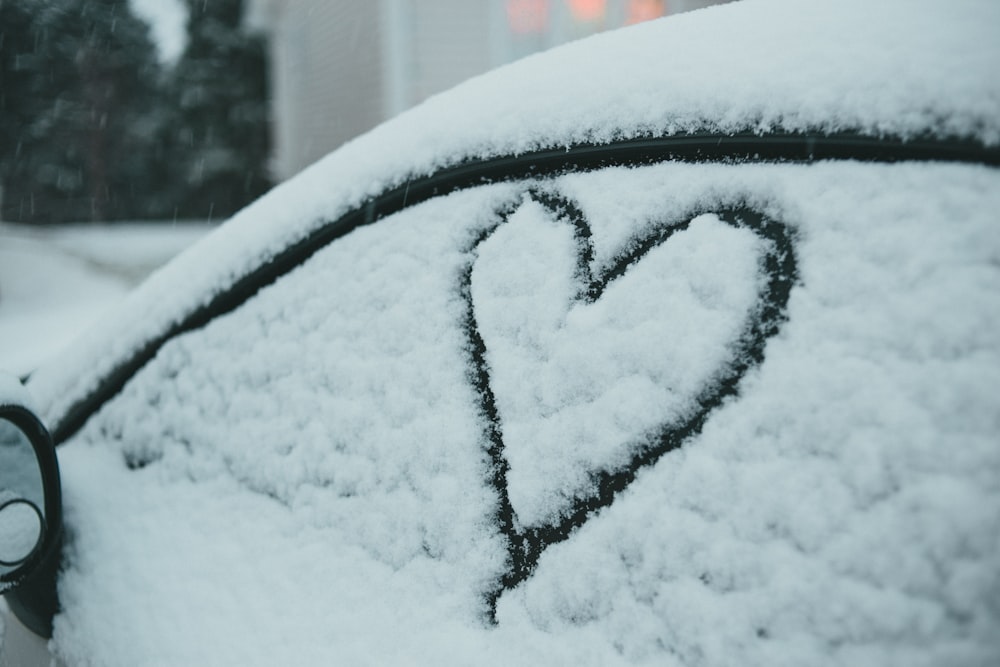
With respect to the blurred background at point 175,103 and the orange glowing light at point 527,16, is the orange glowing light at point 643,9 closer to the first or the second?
the blurred background at point 175,103

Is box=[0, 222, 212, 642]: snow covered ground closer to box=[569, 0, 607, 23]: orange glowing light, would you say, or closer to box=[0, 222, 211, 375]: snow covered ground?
box=[0, 222, 211, 375]: snow covered ground

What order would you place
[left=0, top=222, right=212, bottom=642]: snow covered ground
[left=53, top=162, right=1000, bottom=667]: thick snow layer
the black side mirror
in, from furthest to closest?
[left=0, top=222, right=212, bottom=642]: snow covered ground → the black side mirror → [left=53, top=162, right=1000, bottom=667]: thick snow layer

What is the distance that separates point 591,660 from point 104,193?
27457 millimetres

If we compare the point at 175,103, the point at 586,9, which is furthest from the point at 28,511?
the point at 175,103

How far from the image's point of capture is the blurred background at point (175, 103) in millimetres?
7879

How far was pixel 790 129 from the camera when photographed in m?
0.73

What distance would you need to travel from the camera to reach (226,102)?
20312 millimetres

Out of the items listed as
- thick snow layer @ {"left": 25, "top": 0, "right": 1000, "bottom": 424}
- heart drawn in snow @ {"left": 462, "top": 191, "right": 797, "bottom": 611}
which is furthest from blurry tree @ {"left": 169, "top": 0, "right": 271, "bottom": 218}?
heart drawn in snow @ {"left": 462, "top": 191, "right": 797, "bottom": 611}

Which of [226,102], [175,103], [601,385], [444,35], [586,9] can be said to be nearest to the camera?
[601,385]

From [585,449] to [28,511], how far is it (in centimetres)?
100

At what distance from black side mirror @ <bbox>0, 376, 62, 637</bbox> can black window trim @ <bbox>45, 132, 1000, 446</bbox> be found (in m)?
0.19

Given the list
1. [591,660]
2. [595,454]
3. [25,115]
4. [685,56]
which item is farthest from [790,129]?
[25,115]

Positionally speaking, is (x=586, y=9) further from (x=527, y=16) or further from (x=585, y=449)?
(x=585, y=449)

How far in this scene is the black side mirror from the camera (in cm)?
110
